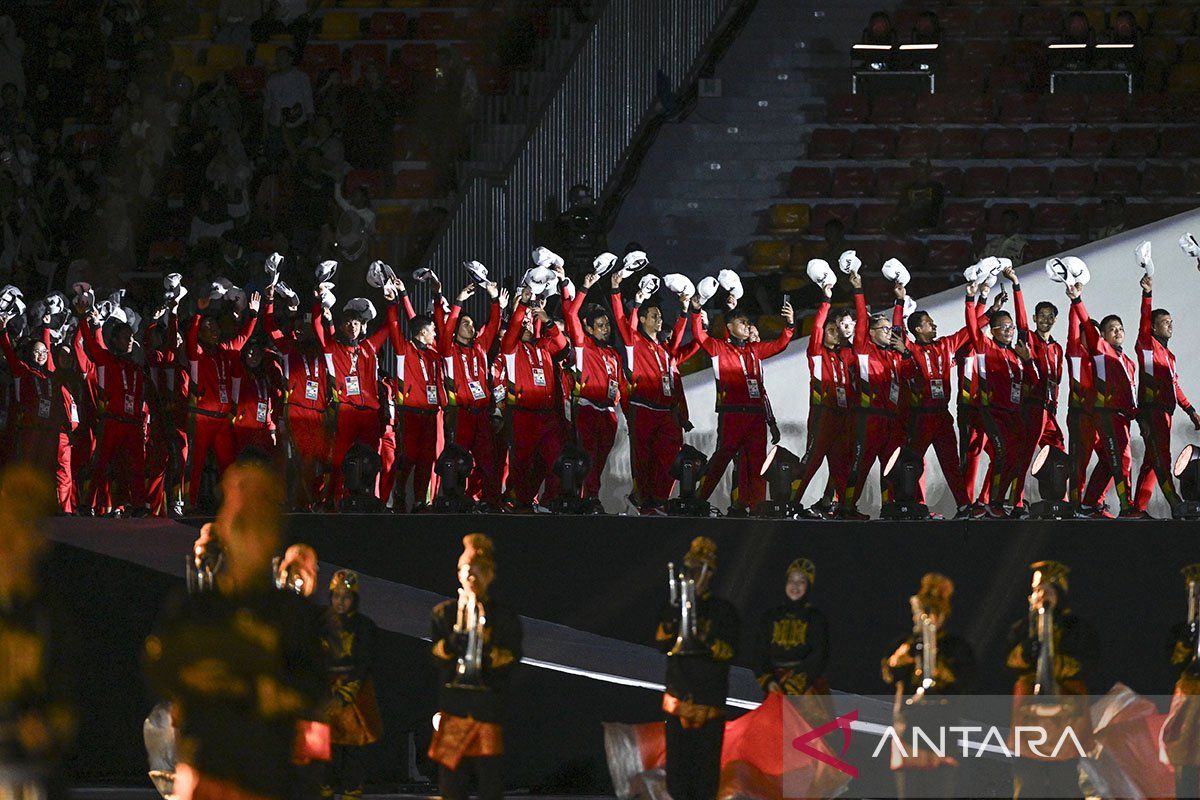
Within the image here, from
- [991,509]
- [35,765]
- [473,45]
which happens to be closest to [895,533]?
[991,509]

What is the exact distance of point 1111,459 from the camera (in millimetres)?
11766

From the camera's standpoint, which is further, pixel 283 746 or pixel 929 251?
pixel 929 251

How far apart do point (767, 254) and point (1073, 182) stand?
2651mm

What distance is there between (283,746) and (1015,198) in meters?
12.1

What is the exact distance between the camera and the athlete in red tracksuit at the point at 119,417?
12188 millimetres

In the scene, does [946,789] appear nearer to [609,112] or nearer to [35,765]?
[35,765]

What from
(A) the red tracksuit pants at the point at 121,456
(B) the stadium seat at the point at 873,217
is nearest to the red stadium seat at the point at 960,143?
(B) the stadium seat at the point at 873,217

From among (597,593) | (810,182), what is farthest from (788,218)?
(597,593)

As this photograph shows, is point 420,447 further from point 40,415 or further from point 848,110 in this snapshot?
point 848,110

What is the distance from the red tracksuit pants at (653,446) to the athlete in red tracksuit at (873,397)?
1091 mm

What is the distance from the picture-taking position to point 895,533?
10797 mm

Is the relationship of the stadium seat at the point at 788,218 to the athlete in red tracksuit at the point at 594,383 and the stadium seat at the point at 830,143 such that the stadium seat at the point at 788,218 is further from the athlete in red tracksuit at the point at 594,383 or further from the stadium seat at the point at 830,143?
the athlete in red tracksuit at the point at 594,383

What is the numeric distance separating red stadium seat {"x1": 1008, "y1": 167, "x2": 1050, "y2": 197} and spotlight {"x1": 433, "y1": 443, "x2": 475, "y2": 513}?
6465 mm

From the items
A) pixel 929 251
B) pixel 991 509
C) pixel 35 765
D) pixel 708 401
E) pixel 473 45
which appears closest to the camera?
pixel 35 765
